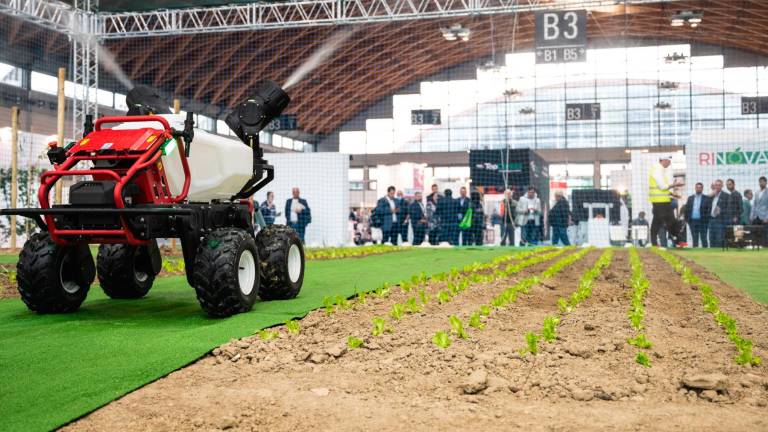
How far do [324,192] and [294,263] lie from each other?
13.6 metres

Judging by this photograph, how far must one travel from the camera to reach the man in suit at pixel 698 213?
18.5 metres

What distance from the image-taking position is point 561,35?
18031mm

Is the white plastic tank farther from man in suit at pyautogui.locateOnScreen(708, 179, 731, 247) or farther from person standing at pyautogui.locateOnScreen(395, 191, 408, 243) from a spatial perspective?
man in suit at pyautogui.locateOnScreen(708, 179, 731, 247)

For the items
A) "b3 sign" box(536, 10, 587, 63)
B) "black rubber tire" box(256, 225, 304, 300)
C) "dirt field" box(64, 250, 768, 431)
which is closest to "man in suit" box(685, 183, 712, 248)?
"b3 sign" box(536, 10, 587, 63)

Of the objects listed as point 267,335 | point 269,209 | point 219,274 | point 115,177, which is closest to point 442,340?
point 267,335

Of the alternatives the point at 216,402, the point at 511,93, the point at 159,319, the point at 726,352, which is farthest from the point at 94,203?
the point at 511,93

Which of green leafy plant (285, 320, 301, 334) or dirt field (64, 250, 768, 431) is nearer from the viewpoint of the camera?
dirt field (64, 250, 768, 431)

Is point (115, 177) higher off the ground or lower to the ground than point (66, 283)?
higher

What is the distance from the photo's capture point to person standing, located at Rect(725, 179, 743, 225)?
18.1 meters

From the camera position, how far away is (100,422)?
2689mm

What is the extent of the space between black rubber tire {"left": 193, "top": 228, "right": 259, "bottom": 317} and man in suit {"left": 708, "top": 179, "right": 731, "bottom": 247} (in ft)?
54.3

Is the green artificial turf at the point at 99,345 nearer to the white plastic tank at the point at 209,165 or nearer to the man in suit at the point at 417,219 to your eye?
the white plastic tank at the point at 209,165

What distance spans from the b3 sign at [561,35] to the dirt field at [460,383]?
14.2 meters

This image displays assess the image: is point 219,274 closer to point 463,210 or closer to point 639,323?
point 639,323
